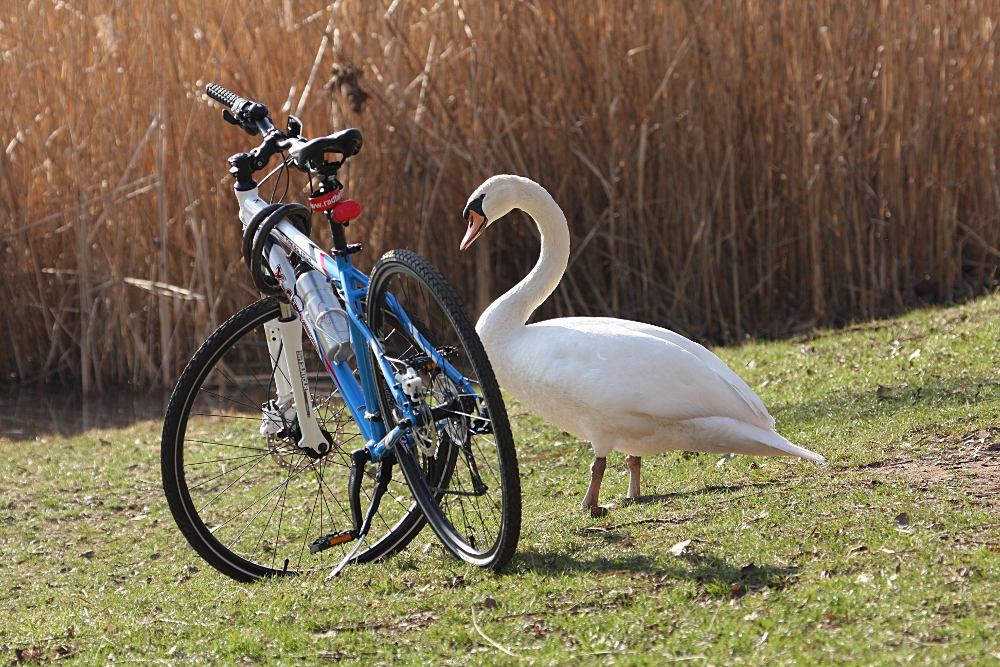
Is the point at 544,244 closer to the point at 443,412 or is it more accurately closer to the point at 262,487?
the point at 443,412

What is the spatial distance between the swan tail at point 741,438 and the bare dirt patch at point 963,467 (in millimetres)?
400

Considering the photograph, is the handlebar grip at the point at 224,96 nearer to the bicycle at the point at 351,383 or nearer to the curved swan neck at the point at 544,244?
the bicycle at the point at 351,383

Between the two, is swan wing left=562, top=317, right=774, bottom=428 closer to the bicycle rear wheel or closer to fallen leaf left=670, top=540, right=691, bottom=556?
fallen leaf left=670, top=540, right=691, bottom=556

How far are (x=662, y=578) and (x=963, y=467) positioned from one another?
146 centimetres

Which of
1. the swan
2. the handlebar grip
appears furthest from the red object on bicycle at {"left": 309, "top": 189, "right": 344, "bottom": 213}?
the swan

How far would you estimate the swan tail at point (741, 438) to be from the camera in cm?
398

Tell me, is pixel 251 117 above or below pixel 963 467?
above

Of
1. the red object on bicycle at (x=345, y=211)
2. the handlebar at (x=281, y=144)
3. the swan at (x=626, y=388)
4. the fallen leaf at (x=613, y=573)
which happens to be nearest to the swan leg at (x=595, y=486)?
the swan at (x=626, y=388)

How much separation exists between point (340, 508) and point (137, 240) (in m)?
4.00

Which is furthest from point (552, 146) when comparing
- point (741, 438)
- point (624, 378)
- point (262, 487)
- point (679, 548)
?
point (679, 548)

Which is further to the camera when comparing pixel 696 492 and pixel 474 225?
pixel 474 225

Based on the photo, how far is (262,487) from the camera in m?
5.86

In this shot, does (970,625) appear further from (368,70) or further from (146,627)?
(368,70)

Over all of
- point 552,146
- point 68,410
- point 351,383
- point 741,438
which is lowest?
point 68,410
